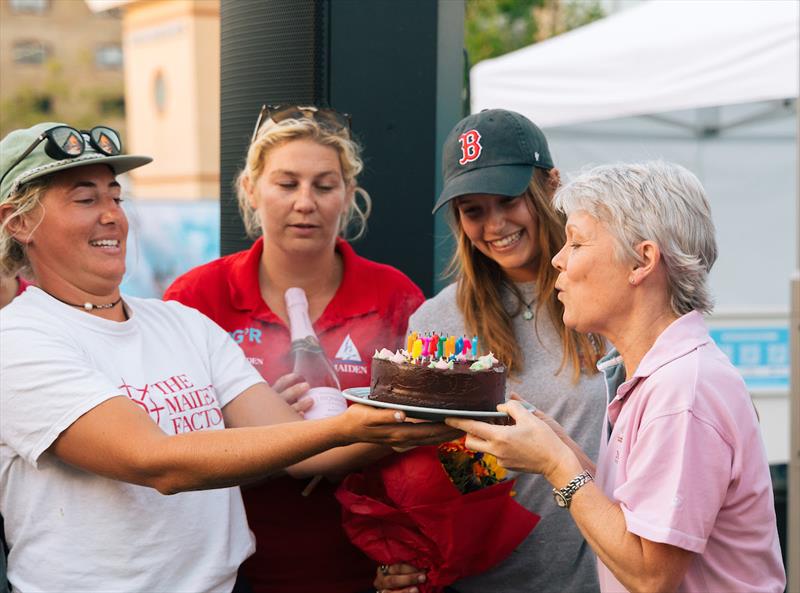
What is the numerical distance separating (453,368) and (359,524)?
58 centimetres

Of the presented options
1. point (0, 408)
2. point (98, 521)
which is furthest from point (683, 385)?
point (0, 408)

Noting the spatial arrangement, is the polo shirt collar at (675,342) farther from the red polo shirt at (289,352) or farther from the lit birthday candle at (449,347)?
the red polo shirt at (289,352)

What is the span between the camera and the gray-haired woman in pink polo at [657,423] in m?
1.89

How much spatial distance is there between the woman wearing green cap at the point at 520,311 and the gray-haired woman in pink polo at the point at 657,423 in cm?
44

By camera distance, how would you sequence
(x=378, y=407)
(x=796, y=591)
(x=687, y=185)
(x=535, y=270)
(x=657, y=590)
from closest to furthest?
(x=657, y=590), (x=687, y=185), (x=378, y=407), (x=535, y=270), (x=796, y=591)

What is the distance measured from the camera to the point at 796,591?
3.89 m

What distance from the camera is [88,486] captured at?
232 centimetres

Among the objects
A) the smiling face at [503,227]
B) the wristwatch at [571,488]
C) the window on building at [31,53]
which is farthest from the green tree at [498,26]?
the window on building at [31,53]

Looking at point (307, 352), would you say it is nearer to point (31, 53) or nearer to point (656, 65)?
point (656, 65)

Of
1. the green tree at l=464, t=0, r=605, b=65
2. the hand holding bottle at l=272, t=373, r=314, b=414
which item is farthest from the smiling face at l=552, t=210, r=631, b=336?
the green tree at l=464, t=0, r=605, b=65

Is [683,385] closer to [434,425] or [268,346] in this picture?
[434,425]

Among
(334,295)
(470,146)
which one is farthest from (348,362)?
(470,146)

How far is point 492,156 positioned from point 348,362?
0.76 m

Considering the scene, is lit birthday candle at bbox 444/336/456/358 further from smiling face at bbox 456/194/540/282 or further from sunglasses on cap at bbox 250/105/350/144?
sunglasses on cap at bbox 250/105/350/144
